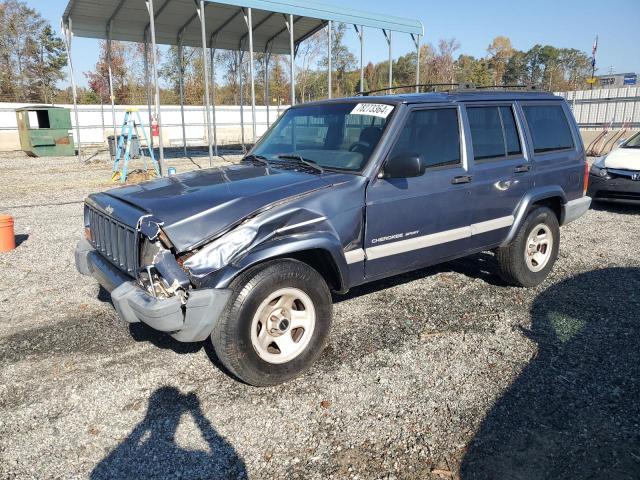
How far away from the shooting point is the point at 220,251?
3002 mm

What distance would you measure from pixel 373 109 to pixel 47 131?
20.3m

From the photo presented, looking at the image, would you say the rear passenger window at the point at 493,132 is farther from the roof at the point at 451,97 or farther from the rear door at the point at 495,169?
the roof at the point at 451,97

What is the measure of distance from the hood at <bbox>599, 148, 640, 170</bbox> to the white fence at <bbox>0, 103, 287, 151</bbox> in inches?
703

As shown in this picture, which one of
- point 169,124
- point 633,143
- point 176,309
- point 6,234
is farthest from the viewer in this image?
point 169,124

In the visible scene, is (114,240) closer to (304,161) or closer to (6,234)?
(304,161)

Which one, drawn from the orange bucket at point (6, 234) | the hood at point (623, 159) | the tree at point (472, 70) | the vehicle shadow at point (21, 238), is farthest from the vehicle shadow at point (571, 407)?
the tree at point (472, 70)

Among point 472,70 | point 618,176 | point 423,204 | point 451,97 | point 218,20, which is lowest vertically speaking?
point 618,176

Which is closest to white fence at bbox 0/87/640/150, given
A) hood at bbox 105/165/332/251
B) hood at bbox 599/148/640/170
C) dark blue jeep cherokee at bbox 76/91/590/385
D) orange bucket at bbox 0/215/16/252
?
hood at bbox 599/148/640/170

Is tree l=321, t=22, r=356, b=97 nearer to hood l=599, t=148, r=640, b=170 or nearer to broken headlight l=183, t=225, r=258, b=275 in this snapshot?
hood l=599, t=148, r=640, b=170

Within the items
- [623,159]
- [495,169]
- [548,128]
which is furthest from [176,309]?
[623,159]

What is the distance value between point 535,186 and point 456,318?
163 centimetres

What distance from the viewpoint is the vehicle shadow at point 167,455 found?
2561 millimetres

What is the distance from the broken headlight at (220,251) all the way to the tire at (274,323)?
0.16 meters

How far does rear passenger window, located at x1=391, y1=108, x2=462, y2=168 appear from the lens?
397cm
